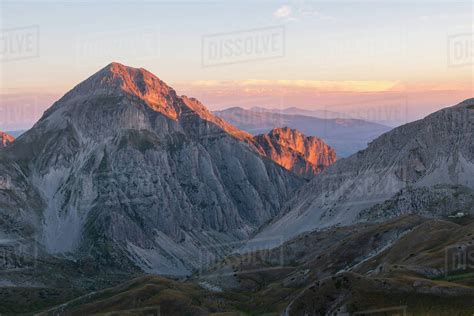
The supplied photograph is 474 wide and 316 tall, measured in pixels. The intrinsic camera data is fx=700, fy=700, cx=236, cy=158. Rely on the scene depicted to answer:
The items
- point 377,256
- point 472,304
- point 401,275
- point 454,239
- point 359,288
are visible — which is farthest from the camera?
point 377,256

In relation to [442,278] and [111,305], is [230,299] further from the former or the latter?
[442,278]

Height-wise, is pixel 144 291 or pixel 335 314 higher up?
pixel 335 314

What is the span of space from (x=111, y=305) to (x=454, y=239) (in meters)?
92.8

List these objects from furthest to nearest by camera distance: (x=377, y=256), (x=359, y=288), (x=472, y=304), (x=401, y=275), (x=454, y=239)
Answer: (x=377, y=256) → (x=454, y=239) → (x=401, y=275) → (x=359, y=288) → (x=472, y=304)

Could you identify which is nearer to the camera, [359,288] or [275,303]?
[359,288]

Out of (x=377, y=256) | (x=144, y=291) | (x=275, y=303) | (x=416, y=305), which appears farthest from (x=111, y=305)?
(x=416, y=305)

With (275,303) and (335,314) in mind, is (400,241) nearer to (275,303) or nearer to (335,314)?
(275,303)

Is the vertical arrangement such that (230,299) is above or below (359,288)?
below

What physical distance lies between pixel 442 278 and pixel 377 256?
51.0 meters

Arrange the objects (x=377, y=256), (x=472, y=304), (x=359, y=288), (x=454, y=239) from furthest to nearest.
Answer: (x=377, y=256) < (x=454, y=239) < (x=359, y=288) < (x=472, y=304)

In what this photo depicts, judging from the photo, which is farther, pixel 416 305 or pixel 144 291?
pixel 144 291

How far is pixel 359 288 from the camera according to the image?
112875 millimetres

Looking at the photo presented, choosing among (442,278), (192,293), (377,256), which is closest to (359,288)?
(442,278)

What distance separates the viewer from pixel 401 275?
128m
